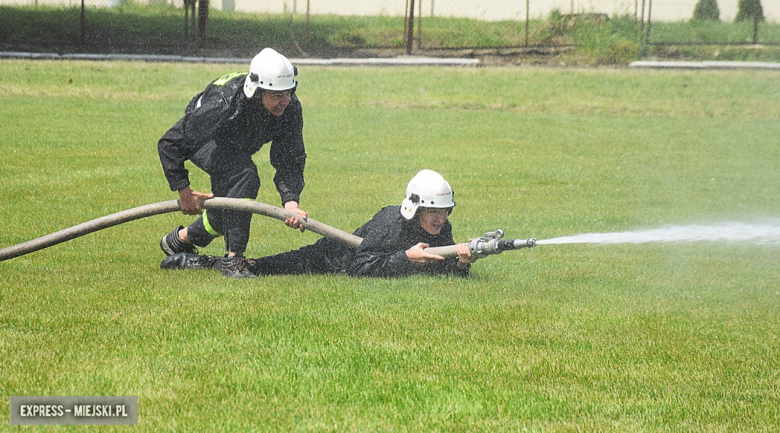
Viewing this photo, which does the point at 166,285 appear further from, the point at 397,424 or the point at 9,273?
the point at 397,424

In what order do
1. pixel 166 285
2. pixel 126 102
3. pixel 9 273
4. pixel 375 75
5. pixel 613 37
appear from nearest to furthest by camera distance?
pixel 166 285 → pixel 9 273 → pixel 126 102 → pixel 375 75 → pixel 613 37

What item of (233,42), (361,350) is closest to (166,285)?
(361,350)

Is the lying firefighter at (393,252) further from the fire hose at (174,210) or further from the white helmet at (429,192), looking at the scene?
the fire hose at (174,210)

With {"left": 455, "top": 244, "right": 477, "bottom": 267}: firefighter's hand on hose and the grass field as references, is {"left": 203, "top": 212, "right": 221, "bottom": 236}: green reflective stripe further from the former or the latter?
{"left": 455, "top": 244, "right": 477, "bottom": 267}: firefighter's hand on hose

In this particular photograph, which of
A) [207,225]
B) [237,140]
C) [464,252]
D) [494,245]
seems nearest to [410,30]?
[207,225]

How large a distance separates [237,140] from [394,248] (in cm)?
149

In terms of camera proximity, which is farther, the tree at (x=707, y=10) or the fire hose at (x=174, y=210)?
the tree at (x=707, y=10)

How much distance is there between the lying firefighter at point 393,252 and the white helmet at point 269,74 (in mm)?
1211

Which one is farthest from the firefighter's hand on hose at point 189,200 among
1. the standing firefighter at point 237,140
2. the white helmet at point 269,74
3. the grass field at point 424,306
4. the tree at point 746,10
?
the tree at point 746,10

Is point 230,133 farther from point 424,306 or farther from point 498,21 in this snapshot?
point 498,21

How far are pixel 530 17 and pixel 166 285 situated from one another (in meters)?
23.8

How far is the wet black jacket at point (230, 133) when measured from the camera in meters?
7.43

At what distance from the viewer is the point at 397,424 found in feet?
14.8

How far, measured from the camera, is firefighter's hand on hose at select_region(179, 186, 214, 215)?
24.5 feet
